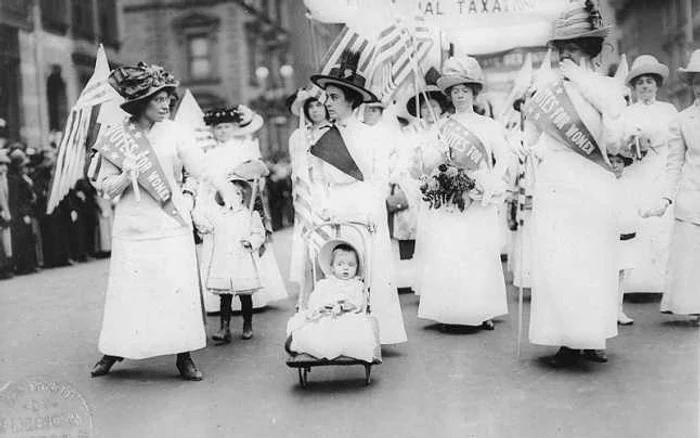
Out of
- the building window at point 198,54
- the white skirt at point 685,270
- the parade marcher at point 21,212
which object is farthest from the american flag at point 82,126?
the building window at point 198,54

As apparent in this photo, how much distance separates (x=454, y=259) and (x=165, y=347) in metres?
2.79

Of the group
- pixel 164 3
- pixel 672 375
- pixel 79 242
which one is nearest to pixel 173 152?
pixel 672 375

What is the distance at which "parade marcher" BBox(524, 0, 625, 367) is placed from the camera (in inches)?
233

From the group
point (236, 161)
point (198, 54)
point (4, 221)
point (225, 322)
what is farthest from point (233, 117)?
point (198, 54)

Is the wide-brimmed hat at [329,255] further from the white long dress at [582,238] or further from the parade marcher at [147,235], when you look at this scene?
the white long dress at [582,238]

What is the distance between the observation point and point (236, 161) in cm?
810

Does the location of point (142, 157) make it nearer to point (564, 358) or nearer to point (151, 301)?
point (151, 301)

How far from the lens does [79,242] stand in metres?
15.4

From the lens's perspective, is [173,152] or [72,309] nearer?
[173,152]

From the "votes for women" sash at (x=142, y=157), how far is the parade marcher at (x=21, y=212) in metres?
8.22

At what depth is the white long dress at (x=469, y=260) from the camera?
7.53 meters

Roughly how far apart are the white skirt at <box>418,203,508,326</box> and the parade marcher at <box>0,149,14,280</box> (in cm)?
812

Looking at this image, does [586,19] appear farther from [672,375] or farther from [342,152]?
[672,375]

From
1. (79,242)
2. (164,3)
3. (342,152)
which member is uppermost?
(164,3)
